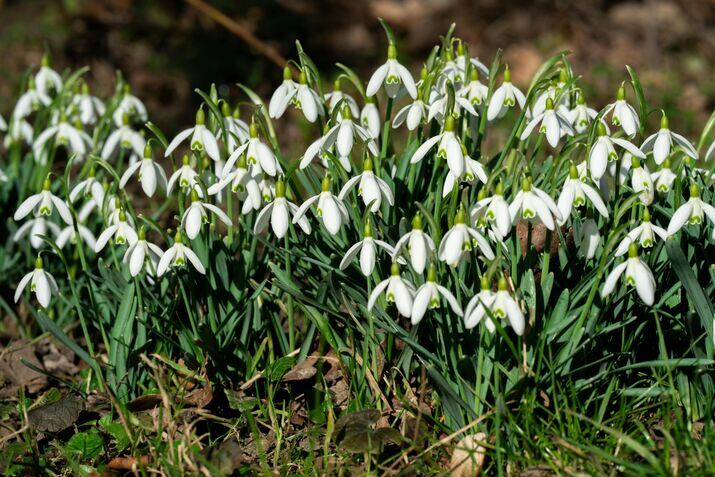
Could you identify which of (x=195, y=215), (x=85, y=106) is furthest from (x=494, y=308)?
(x=85, y=106)

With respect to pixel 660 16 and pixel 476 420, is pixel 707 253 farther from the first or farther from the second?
pixel 660 16

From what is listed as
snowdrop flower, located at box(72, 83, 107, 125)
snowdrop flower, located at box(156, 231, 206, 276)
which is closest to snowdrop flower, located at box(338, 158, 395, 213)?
snowdrop flower, located at box(156, 231, 206, 276)

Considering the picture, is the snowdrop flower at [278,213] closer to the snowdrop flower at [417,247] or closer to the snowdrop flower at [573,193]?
the snowdrop flower at [417,247]

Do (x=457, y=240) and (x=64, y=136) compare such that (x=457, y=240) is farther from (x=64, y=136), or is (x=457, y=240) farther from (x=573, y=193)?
(x=64, y=136)

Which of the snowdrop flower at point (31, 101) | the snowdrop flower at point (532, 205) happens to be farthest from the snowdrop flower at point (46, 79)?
the snowdrop flower at point (532, 205)

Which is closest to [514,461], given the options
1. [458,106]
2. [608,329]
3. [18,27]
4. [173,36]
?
[608,329]

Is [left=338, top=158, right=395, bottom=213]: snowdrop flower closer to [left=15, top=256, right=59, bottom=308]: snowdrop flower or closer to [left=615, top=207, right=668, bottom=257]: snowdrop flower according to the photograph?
[left=615, top=207, right=668, bottom=257]: snowdrop flower
